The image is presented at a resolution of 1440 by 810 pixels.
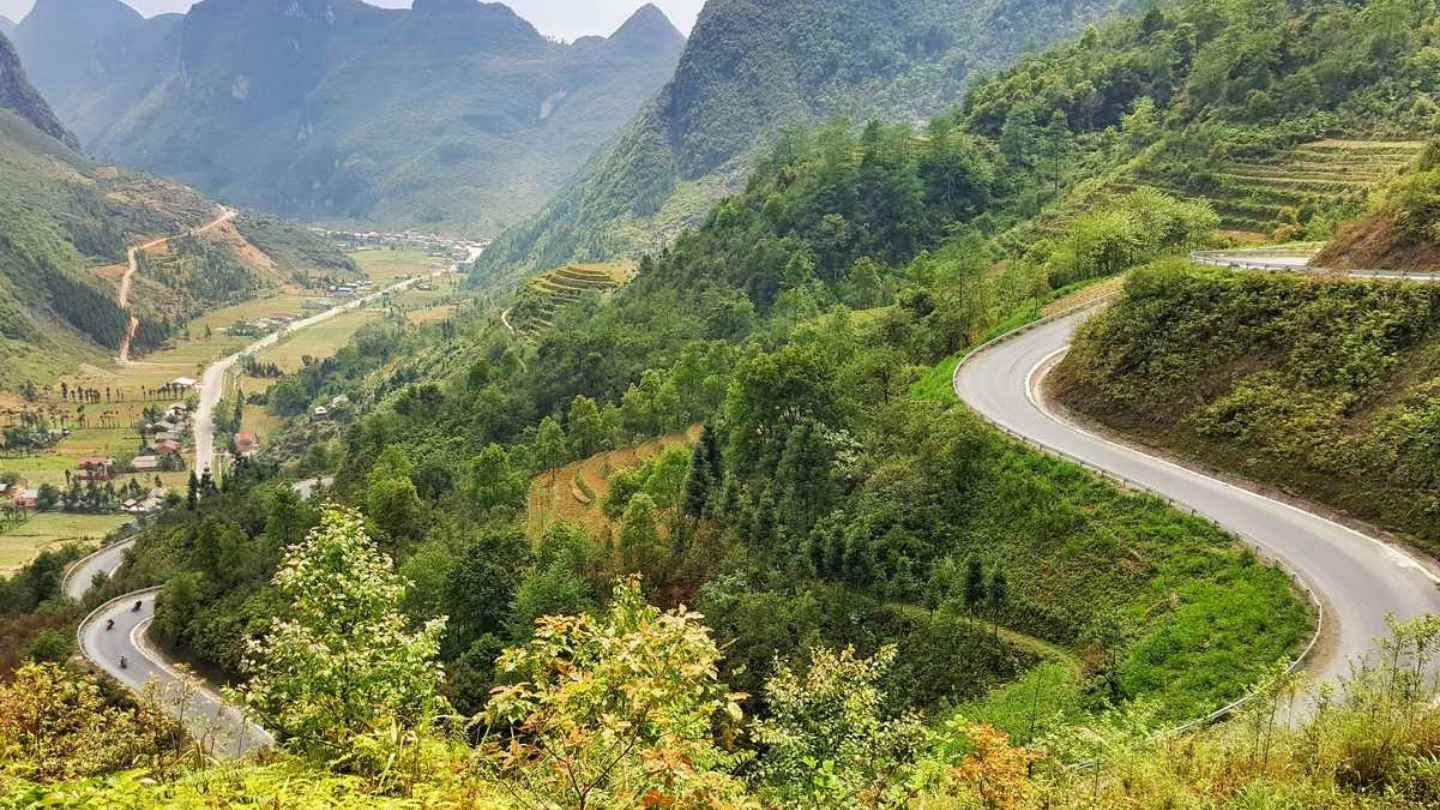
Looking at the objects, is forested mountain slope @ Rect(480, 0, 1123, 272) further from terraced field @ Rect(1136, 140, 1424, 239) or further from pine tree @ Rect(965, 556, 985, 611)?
pine tree @ Rect(965, 556, 985, 611)

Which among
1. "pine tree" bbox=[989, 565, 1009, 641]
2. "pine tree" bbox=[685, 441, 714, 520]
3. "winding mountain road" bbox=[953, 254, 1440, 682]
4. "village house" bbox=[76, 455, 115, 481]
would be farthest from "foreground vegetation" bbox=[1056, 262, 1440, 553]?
"village house" bbox=[76, 455, 115, 481]

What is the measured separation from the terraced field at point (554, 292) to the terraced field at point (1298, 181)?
62.4 m

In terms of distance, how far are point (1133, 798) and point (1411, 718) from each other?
3.80 metres

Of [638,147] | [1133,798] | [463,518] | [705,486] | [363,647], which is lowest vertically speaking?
[463,518]

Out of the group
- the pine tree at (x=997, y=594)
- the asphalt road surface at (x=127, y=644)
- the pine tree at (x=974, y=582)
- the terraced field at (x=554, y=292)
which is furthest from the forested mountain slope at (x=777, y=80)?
the pine tree at (x=997, y=594)

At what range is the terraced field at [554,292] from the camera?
98031mm

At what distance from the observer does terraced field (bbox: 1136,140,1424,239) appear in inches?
1895

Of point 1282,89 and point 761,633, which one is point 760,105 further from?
point 761,633

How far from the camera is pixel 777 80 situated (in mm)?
184000

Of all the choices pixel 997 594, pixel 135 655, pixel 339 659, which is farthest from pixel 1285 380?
pixel 135 655

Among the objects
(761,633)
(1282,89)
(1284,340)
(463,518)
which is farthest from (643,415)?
(1282,89)

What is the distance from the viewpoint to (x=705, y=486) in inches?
1425

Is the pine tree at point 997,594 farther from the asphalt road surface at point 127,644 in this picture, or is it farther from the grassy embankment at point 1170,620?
the asphalt road surface at point 127,644

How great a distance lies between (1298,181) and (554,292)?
252ft
